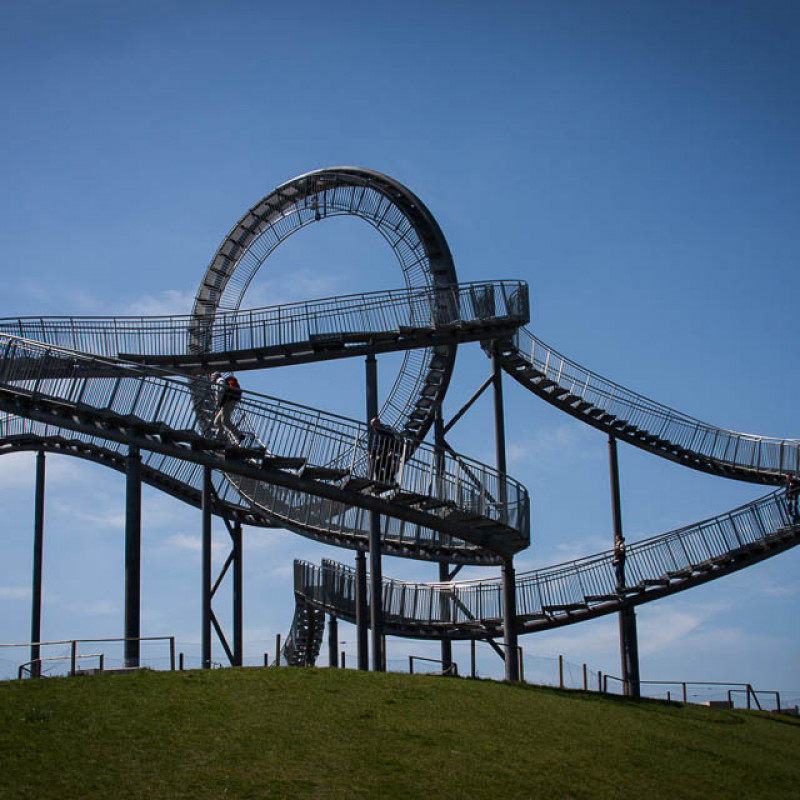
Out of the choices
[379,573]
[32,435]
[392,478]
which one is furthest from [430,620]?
[32,435]

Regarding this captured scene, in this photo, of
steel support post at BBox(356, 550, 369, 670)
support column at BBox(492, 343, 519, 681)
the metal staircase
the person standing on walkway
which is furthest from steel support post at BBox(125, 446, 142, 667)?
the metal staircase

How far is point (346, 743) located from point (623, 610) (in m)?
15.1

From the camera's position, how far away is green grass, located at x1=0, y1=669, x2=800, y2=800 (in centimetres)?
1605

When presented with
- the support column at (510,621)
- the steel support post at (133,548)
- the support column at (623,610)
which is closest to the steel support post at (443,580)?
the support column at (510,621)

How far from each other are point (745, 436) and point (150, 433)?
2014 centimetres

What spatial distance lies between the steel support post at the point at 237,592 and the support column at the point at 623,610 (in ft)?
36.1

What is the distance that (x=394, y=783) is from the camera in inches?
647

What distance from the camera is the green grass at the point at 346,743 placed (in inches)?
632

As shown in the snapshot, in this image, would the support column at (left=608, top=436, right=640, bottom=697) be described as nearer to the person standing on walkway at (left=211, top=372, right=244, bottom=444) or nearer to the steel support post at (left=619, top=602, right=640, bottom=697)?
the steel support post at (left=619, top=602, right=640, bottom=697)

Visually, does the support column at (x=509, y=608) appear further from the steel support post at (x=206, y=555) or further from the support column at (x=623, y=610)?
the steel support post at (x=206, y=555)

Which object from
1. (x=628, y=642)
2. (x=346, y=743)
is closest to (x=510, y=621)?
(x=628, y=642)

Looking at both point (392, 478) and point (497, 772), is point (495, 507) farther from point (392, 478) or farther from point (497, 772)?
point (497, 772)

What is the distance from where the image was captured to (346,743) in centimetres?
1789

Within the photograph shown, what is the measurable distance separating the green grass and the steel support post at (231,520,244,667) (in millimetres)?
11637
